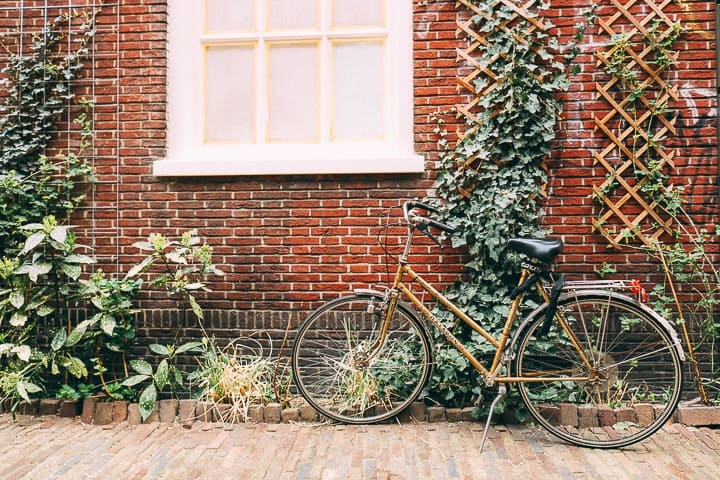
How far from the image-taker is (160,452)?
4.20 m

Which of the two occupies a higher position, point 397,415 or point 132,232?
point 132,232

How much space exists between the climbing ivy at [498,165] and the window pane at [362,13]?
804 millimetres

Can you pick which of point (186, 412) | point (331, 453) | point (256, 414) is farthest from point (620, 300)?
point (186, 412)

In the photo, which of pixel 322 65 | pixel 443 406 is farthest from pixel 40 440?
pixel 322 65

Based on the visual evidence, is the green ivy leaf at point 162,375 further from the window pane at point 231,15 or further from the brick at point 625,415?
the brick at point 625,415

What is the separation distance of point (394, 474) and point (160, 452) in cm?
148

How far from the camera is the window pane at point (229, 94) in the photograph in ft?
18.3

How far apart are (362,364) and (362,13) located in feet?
9.09

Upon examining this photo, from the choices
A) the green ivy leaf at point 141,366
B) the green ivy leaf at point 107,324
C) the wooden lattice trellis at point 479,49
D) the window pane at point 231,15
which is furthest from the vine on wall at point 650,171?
the green ivy leaf at point 107,324

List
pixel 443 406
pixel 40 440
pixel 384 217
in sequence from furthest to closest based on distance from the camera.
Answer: pixel 384 217
pixel 443 406
pixel 40 440

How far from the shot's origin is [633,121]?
16.3ft

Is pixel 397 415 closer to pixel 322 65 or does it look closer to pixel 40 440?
pixel 40 440

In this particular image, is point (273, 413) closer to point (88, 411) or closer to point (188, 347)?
point (188, 347)

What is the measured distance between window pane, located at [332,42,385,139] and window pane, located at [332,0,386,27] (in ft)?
0.54
